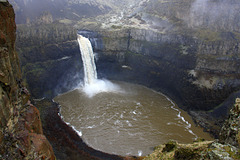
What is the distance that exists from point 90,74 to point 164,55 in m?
17.6

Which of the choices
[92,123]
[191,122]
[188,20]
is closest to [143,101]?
[191,122]

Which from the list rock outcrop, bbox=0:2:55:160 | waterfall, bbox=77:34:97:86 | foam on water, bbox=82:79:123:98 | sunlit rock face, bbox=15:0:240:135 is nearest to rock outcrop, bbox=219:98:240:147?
rock outcrop, bbox=0:2:55:160

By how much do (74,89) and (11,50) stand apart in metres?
31.3

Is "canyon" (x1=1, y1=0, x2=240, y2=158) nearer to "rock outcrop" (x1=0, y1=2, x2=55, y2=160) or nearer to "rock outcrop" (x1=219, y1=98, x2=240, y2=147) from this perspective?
"rock outcrop" (x1=219, y1=98, x2=240, y2=147)

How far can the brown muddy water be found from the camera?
2766cm

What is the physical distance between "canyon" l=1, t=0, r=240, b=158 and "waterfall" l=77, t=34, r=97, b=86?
5.04ft

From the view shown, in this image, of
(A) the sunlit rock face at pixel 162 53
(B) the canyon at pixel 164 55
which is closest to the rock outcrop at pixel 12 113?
(B) the canyon at pixel 164 55

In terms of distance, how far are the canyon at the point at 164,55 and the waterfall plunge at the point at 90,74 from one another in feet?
5.48

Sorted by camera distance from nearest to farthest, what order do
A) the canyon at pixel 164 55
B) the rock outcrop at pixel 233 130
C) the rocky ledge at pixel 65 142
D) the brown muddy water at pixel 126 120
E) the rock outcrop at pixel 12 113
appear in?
the rock outcrop at pixel 233 130 → the rock outcrop at pixel 12 113 → the rocky ledge at pixel 65 142 → the brown muddy water at pixel 126 120 → the canyon at pixel 164 55

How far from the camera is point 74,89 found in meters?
44.3

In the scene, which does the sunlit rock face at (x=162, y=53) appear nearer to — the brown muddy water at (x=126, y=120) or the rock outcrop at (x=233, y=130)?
the brown muddy water at (x=126, y=120)

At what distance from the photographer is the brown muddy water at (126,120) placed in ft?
90.7

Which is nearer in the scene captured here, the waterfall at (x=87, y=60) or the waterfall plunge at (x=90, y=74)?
the waterfall plunge at (x=90, y=74)

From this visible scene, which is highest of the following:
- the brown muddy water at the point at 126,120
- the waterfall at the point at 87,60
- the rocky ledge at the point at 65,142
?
the waterfall at the point at 87,60
